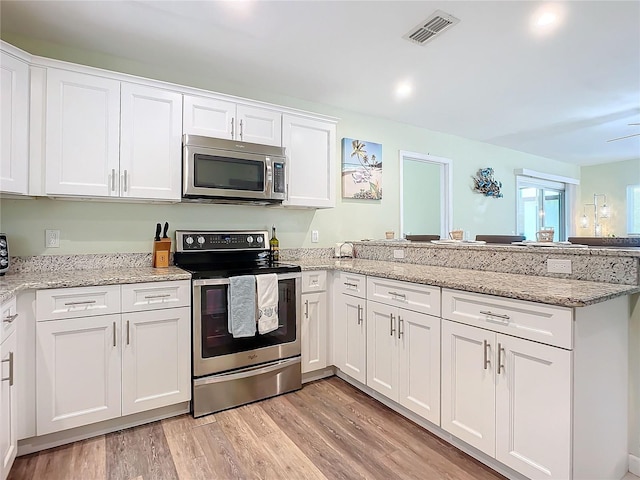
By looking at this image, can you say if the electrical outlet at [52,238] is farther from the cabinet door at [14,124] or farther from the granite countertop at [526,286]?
the granite countertop at [526,286]

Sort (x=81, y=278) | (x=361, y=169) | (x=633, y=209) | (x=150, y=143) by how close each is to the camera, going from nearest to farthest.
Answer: (x=81, y=278) → (x=150, y=143) → (x=361, y=169) → (x=633, y=209)

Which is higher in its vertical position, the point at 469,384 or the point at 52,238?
the point at 52,238

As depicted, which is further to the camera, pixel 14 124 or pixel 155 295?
pixel 155 295

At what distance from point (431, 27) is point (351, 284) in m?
1.75

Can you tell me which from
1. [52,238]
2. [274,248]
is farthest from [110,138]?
[274,248]

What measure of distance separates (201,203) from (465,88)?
97.5 inches

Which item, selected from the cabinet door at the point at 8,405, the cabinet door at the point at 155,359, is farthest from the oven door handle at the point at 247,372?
the cabinet door at the point at 8,405

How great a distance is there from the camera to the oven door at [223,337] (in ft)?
7.41

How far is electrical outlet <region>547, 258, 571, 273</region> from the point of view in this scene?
76.1 inches

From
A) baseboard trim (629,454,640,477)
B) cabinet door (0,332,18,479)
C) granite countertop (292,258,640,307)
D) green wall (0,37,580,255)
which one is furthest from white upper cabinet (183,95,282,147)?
baseboard trim (629,454,640,477)

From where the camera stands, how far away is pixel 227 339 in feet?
7.72

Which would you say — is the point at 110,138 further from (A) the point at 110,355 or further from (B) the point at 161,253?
(A) the point at 110,355

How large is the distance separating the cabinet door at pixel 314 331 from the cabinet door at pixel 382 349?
45cm

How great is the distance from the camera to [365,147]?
378 centimetres
